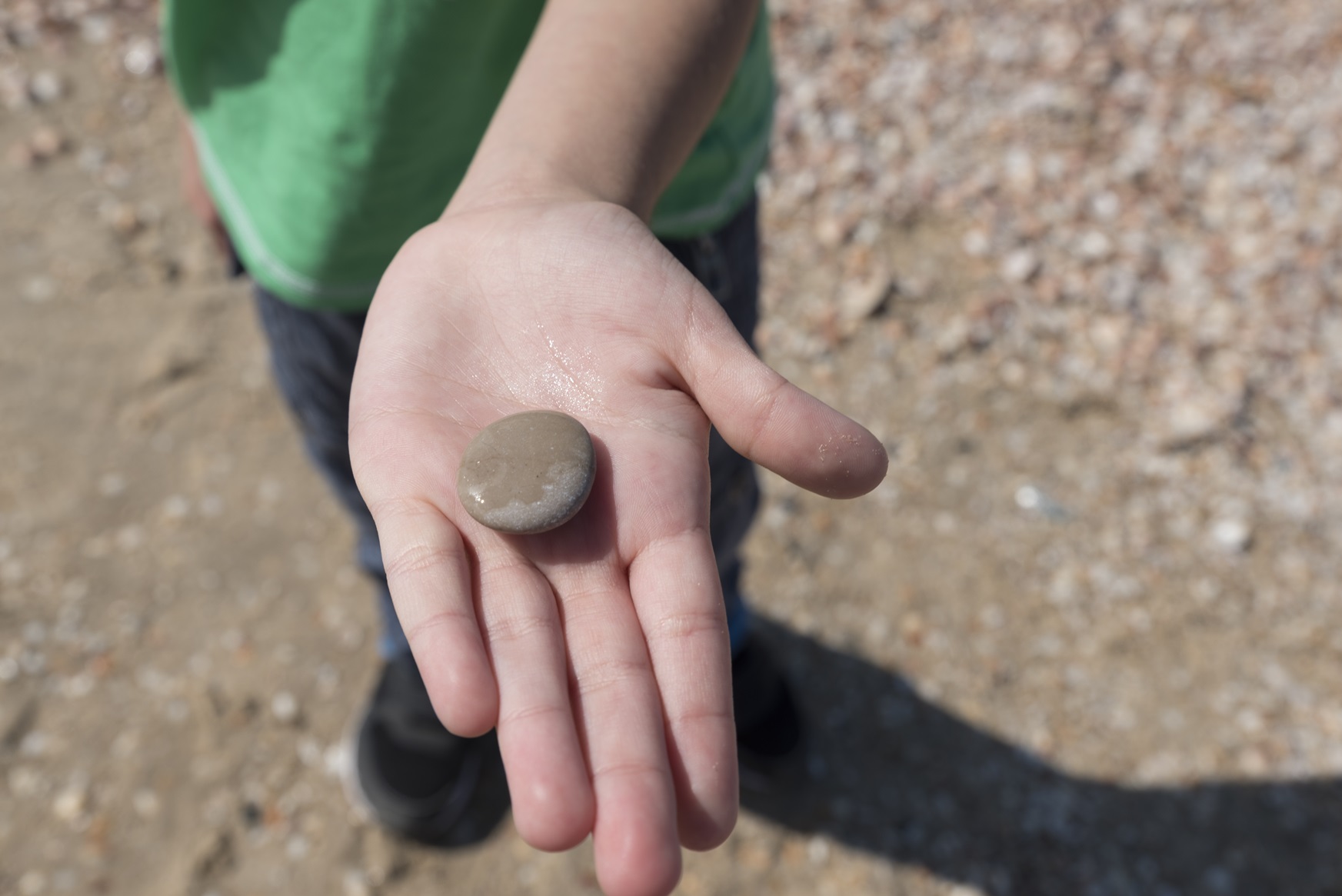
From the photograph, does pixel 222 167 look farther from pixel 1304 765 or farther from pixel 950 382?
pixel 1304 765

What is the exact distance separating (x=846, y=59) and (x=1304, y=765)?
11.6ft

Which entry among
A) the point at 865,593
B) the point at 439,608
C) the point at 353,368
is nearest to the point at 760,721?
the point at 865,593

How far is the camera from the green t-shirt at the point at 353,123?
69.0 inches

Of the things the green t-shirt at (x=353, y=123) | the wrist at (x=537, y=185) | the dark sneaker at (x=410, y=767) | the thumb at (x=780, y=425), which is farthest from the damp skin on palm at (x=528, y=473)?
the dark sneaker at (x=410, y=767)

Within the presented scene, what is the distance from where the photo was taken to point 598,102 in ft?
5.85

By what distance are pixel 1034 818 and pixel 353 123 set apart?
2632 millimetres

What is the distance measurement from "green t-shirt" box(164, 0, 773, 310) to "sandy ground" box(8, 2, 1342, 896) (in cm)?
170

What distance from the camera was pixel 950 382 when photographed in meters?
3.78

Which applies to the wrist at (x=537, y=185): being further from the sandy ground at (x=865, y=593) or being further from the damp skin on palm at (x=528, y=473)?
the sandy ground at (x=865, y=593)

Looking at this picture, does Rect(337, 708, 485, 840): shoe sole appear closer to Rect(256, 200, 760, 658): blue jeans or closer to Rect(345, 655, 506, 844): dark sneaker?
Rect(345, 655, 506, 844): dark sneaker

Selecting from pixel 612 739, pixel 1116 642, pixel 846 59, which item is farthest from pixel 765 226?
pixel 612 739

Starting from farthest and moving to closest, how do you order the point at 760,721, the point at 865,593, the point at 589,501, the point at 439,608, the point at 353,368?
the point at 865,593 < the point at 760,721 < the point at 353,368 < the point at 589,501 < the point at 439,608

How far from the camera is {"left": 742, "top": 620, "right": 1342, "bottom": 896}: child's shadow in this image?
279 cm

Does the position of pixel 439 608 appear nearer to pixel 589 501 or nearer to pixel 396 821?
pixel 589 501
